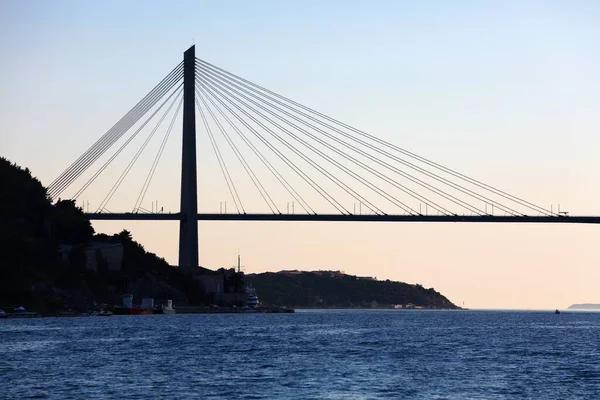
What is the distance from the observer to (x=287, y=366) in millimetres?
70750

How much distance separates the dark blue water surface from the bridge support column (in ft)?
146

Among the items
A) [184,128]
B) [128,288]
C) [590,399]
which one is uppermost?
[184,128]

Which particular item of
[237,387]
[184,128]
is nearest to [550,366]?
[237,387]

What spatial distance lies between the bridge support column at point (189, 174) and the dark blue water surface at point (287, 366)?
44422 mm

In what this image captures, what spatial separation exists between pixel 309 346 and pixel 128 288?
329 ft

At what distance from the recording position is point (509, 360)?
78625 mm

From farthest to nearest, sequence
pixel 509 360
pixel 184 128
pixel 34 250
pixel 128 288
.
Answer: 1. pixel 128 288
2. pixel 34 250
3. pixel 184 128
4. pixel 509 360

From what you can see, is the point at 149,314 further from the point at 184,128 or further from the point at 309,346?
the point at 309,346

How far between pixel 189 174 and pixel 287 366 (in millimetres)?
80623

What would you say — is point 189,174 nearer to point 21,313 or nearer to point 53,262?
point 21,313

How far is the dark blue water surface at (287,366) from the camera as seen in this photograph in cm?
5759

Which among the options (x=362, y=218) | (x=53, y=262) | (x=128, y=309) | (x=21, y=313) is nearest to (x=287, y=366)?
(x=21, y=313)

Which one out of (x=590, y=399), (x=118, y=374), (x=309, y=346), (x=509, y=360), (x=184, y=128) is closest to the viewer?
(x=590, y=399)

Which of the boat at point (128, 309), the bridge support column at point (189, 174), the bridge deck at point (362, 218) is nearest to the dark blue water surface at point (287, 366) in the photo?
the bridge support column at point (189, 174)
